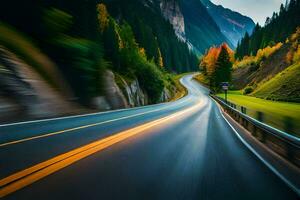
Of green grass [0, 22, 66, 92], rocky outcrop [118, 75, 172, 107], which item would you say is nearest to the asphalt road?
green grass [0, 22, 66, 92]

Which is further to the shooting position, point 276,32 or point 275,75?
point 276,32

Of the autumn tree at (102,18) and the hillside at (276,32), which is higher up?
the hillside at (276,32)

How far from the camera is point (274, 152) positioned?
28.2ft

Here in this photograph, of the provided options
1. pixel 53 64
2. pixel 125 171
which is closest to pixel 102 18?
pixel 53 64

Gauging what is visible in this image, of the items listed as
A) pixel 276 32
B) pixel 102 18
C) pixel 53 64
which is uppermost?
pixel 276 32

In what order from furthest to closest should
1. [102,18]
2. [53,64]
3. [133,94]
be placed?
[102,18], [133,94], [53,64]

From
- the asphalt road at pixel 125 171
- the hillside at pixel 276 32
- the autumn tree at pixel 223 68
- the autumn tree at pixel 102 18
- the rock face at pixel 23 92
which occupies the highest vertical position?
the hillside at pixel 276 32

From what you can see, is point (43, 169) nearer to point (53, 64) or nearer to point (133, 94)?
point (53, 64)

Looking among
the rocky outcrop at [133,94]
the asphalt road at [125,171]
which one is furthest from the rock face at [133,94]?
the asphalt road at [125,171]

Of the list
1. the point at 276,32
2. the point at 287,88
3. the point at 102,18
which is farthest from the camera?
the point at 276,32

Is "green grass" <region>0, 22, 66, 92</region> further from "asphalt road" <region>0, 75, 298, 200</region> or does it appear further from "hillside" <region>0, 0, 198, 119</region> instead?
"asphalt road" <region>0, 75, 298, 200</region>

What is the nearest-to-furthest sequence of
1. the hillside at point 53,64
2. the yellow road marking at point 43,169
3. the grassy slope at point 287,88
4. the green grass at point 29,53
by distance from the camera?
the yellow road marking at point 43,169 → the hillside at point 53,64 → the green grass at point 29,53 → the grassy slope at point 287,88

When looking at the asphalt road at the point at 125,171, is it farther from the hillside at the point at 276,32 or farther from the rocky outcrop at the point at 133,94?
the hillside at the point at 276,32

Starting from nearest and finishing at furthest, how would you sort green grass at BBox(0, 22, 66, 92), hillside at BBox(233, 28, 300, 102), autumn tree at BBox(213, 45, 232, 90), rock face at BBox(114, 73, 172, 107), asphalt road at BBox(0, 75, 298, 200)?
asphalt road at BBox(0, 75, 298, 200) → green grass at BBox(0, 22, 66, 92) → rock face at BBox(114, 73, 172, 107) → hillside at BBox(233, 28, 300, 102) → autumn tree at BBox(213, 45, 232, 90)
